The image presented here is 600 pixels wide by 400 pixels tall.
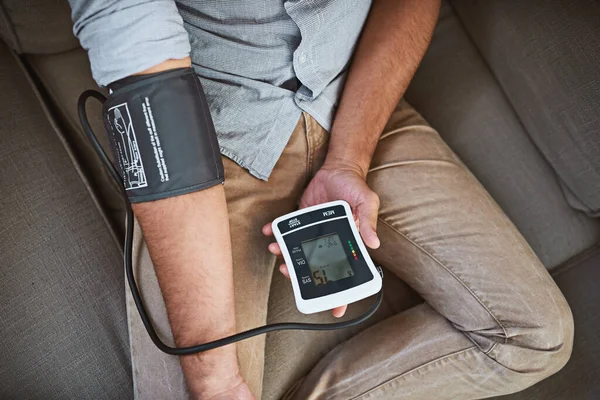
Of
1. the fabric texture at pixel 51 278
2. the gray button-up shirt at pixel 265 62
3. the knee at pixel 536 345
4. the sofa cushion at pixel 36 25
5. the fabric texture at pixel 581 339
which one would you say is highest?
the sofa cushion at pixel 36 25

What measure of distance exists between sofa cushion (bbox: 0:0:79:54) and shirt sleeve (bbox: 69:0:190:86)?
1.07 feet

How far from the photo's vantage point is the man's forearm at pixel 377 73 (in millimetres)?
826

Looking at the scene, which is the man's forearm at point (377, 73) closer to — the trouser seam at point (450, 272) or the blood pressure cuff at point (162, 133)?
the trouser seam at point (450, 272)

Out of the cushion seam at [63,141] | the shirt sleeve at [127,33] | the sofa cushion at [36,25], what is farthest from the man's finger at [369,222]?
the sofa cushion at [36,25]

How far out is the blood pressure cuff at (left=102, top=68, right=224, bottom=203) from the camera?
0.59 m

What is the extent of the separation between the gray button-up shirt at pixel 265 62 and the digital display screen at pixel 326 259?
17 centimetres

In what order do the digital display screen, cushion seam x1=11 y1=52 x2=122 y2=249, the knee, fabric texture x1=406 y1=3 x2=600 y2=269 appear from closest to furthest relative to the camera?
the digital display screen < the knee < cushion seam x1=11 y1=52 x2=122 y2=249 < fabric texture x1=406 y1=3 x2=600 y2=269

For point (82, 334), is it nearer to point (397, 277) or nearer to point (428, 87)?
point (397, 277)

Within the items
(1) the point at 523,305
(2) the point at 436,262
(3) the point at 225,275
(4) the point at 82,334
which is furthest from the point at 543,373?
(4) the point at 82,334

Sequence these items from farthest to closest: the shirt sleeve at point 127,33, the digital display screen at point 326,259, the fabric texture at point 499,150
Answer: the fabric texture at point 499,150 → the digital display screen at point 326,259 → the shirt sleeve at point 127,33

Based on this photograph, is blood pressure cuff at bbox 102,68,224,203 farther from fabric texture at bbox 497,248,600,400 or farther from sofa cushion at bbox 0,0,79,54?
fabric texture at bbox 497,248,600,400

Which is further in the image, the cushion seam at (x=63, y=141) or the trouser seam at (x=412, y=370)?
the cushion seam at (x=63, y=141)

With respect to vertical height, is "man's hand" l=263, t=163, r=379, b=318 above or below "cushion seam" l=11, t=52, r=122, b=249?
below

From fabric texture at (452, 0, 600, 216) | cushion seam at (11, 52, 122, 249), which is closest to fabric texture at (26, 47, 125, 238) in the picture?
cushion seam at (11, 52, 122, 249)
